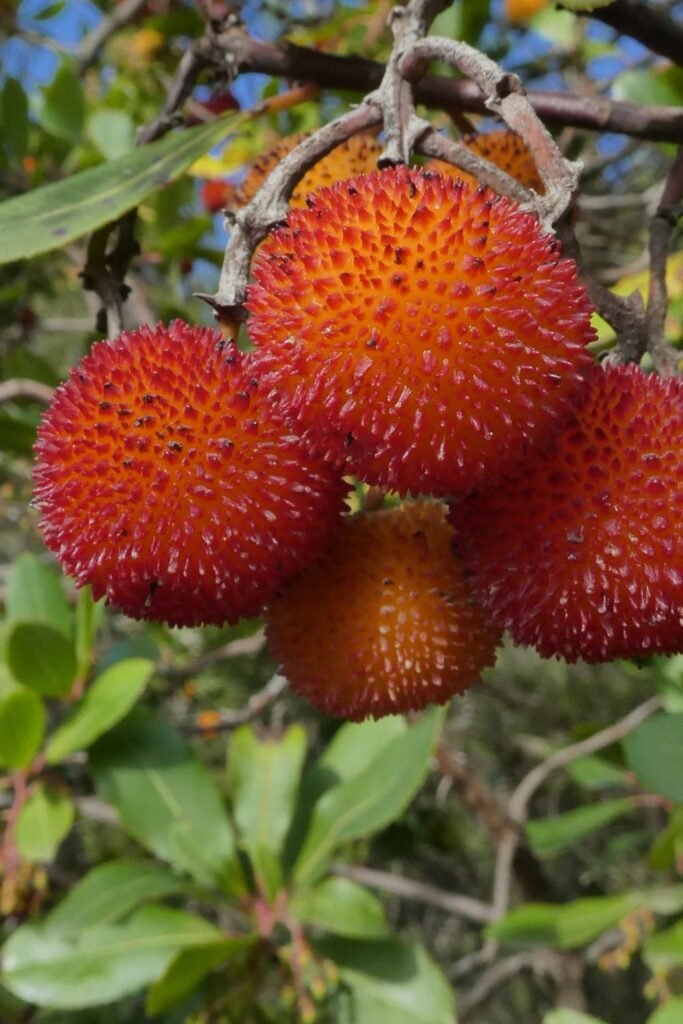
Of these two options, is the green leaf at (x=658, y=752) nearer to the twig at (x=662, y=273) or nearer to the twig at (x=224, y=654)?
the twig at (x=224, y=654)

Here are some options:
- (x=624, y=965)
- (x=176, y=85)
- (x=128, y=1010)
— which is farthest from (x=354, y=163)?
(x=128, y=1010)

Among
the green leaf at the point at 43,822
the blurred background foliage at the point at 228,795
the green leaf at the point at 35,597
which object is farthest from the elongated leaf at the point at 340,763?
the green leaf at the point at 35,597

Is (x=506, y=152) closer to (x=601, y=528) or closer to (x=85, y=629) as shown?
(x=601, y=528)

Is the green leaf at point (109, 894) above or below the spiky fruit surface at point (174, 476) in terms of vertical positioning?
below

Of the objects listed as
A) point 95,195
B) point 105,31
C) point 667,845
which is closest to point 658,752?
point 667,845

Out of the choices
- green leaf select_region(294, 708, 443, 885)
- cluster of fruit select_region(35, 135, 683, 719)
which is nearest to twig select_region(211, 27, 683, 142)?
cluster of fruit select_region(35, 135, 683, 719)

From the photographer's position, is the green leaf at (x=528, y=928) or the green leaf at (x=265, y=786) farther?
the green leaf at (x=265, y=786)
